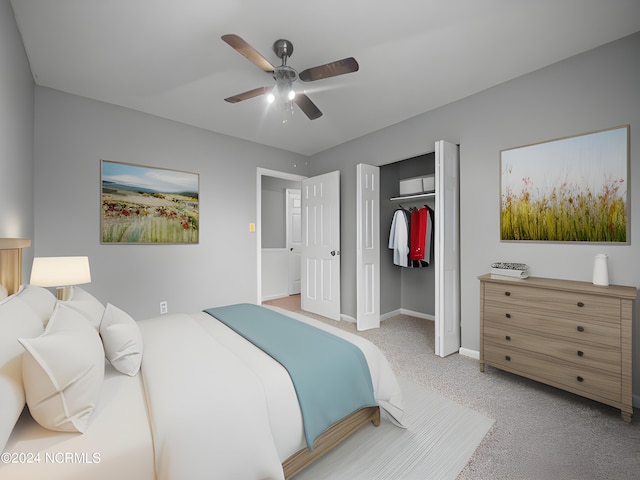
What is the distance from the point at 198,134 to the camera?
11.5ft

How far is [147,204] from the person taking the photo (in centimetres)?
314

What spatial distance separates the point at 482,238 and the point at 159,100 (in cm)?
349

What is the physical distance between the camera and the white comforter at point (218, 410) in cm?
94

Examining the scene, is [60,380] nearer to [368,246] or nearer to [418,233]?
[368,246]

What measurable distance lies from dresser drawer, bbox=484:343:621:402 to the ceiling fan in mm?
2443

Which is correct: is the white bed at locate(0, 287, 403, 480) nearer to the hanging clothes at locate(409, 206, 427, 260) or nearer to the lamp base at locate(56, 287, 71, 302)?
the lamp base at locate(56, 287, 71, 302)

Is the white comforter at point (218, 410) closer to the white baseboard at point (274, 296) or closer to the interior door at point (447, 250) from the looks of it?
the interior door at point (447, 250)

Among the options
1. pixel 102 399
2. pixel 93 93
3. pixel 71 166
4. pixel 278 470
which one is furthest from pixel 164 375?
pixel 93 93

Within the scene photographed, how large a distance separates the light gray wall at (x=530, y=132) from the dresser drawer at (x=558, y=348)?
0.34m

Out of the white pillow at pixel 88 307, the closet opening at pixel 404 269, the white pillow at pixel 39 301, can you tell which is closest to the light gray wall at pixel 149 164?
the white pillow at pixel 88 307

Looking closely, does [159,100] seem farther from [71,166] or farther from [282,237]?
[282,237]

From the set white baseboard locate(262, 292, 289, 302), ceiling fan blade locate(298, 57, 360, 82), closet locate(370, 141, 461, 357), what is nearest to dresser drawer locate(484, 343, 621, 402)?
closet locate(370, 141, 461, 357)

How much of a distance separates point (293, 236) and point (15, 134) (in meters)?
4.25

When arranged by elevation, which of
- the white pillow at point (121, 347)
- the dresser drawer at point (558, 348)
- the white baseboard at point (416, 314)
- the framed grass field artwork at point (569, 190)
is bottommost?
the white baseboard at point (416, 314)
